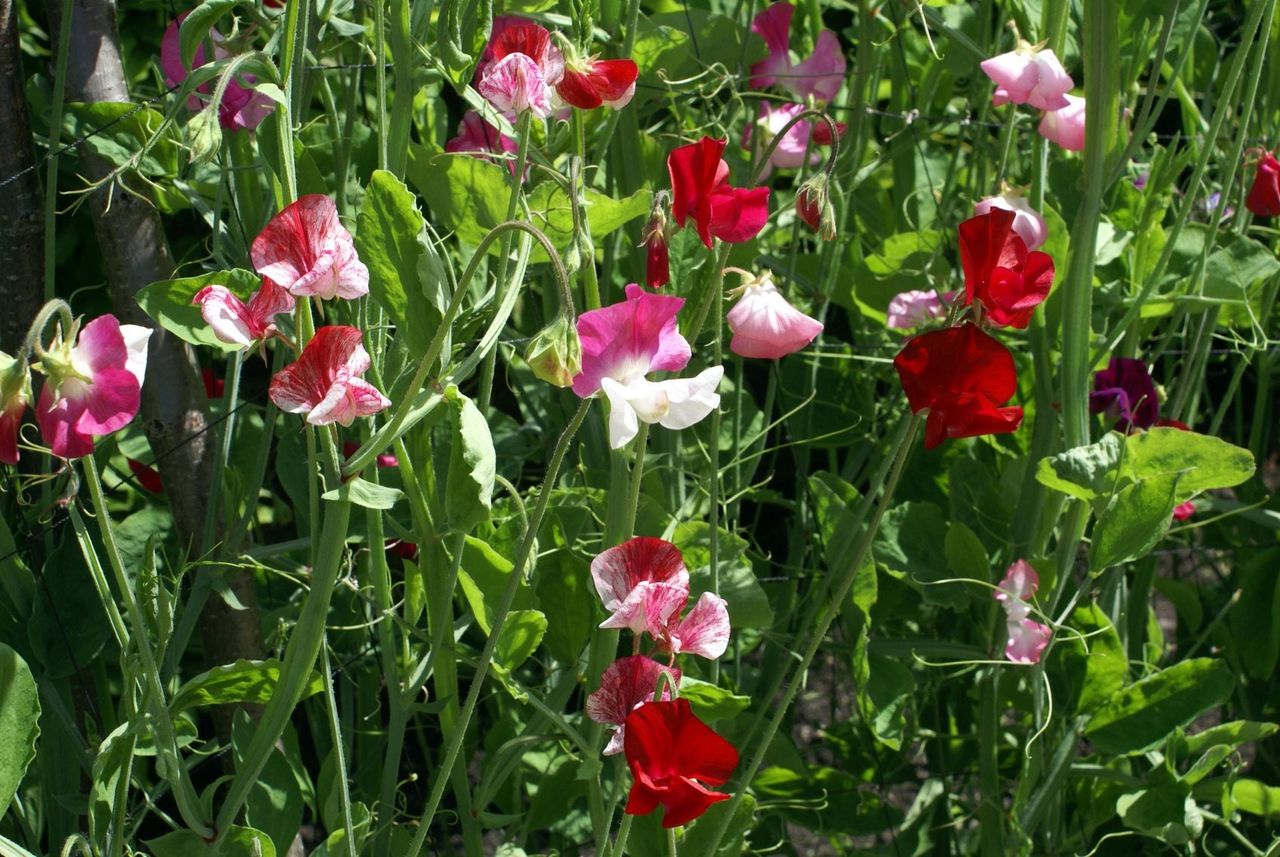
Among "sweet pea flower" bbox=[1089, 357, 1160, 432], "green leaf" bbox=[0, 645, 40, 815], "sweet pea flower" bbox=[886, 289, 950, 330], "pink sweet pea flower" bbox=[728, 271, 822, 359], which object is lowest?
"green leaf" bbox=[0, 645, 40, 815]

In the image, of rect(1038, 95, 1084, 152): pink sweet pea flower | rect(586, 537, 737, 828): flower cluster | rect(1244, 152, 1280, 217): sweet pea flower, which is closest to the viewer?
rect(586, 537, 737, 828): flower cluster

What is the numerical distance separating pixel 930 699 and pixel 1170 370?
1.55 ft

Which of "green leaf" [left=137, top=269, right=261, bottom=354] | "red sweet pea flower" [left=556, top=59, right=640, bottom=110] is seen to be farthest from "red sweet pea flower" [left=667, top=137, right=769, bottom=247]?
"green leaf" [left=137, top=269, right=261, bottom=354]

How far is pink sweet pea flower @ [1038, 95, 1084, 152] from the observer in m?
1.19

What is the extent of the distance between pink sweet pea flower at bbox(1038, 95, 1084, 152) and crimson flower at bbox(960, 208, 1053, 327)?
0.38 meters

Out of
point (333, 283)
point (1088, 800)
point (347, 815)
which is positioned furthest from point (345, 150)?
point (1088, 800)

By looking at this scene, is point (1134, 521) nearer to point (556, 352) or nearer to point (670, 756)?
point (670, 756)

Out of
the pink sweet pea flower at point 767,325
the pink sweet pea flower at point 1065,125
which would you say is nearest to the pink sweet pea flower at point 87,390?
the pink sweet pea flower at point 767,325

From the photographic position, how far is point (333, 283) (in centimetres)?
75

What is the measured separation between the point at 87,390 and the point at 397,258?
0.65 ft

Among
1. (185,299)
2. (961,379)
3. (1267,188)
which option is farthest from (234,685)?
(1267,188)

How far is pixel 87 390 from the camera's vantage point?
2.32 ft

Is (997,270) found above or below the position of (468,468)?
above

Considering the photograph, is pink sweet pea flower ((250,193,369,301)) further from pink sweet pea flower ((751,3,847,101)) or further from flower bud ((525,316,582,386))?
pink sweet pea flower ((751,3,847,101))
